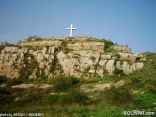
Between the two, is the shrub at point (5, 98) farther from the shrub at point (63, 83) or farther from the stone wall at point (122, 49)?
the stone wall at point (122, 49)

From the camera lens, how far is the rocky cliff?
37062 millimetres

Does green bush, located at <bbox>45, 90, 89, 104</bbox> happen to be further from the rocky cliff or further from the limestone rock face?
the limestone rock face

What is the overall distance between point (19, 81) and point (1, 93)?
6.71 metres

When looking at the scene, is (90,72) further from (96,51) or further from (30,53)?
(30,53)

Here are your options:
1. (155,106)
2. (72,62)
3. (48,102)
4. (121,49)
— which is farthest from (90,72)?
(155,106)

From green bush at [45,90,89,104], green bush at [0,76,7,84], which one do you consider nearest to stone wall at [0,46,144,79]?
green bush at [0,76,7,84]

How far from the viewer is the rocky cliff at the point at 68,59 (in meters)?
37.1

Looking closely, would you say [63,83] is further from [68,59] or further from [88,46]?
[88,46]

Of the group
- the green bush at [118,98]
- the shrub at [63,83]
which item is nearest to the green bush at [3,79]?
the shrub at [63,83]

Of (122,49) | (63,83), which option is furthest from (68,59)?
(122,49)

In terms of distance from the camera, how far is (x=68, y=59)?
38.9m

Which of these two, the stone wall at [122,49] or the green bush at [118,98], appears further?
the stone wall at [122,49]

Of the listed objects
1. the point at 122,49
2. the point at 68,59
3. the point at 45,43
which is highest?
the point at 45,43

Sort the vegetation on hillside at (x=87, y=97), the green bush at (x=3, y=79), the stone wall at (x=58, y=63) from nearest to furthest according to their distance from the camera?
the vegetation on hillside at (x=87, y=97) < the stone wall at (x=58, y=63) < the green bush at (x=3, y=79)
